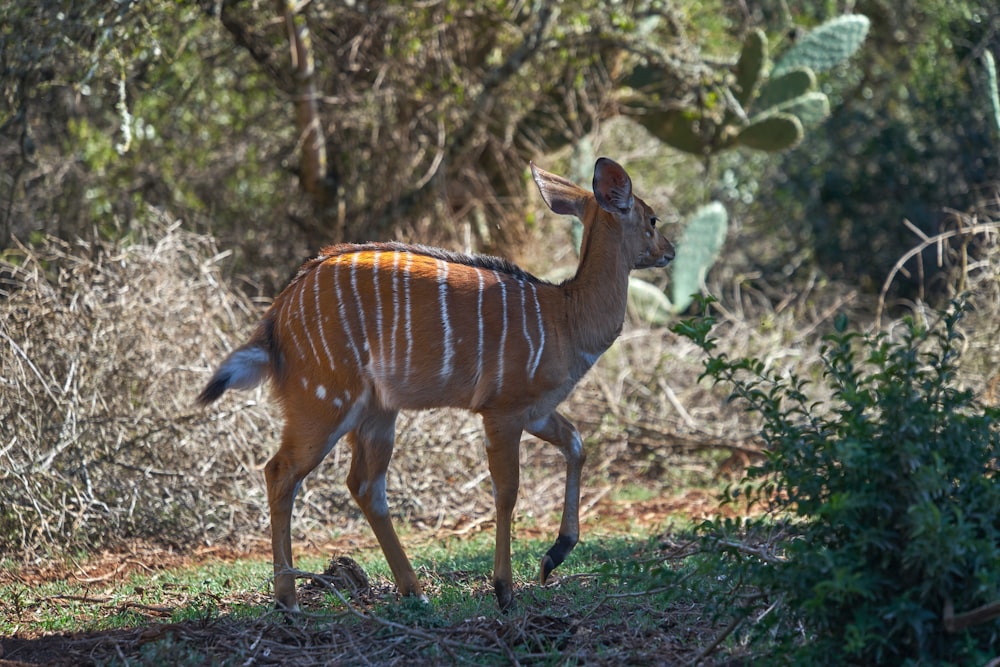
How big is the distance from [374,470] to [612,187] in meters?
1.59

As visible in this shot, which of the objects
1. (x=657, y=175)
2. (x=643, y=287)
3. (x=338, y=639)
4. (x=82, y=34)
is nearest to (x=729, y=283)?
(x=657, y=175)

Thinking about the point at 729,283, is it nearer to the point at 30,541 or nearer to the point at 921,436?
the point at 30,541

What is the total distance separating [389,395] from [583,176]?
4.90 meters

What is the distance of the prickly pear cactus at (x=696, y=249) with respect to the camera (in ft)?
31.2

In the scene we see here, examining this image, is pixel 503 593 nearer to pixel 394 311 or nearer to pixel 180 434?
pixel 394 311

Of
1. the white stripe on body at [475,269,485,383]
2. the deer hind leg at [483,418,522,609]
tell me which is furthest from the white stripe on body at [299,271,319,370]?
the deer hind leg at [483,418,522,609]

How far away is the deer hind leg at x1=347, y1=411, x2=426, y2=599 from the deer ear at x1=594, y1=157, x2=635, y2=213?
4.28 ft

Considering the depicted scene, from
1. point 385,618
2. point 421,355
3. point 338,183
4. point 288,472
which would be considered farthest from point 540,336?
point 338,183

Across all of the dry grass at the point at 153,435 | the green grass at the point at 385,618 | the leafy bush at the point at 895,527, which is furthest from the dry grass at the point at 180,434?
the leafy bush at the point at 895,527

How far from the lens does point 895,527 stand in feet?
10.1

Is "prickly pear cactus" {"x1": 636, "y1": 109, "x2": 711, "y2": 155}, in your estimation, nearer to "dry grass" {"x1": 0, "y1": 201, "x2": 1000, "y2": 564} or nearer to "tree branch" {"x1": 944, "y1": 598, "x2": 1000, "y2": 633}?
"dry grass" {"x1": 0, "y1": 201, "x2": 1000, "y2": 564}

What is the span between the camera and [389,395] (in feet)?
15.3

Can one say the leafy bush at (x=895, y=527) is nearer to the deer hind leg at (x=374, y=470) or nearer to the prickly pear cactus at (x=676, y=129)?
the deer hind leg at (x=374, y=470)

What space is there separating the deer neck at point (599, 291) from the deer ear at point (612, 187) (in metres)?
0.10
